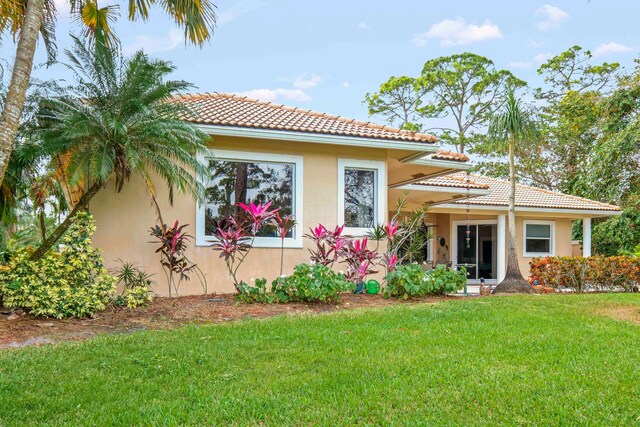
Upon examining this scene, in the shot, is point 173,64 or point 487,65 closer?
point 173,64

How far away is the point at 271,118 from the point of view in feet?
38.6

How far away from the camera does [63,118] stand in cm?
843

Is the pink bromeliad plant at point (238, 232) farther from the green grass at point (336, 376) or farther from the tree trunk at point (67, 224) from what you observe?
the green grass at point (336, 376)

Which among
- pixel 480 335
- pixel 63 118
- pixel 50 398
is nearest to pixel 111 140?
pixel 63 118

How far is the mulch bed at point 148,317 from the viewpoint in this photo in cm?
719

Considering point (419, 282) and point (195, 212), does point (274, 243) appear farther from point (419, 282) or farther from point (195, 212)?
point (419, 282)

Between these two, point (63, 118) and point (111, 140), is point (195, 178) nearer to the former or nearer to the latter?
point (111, 140)

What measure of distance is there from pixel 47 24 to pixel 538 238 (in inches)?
733

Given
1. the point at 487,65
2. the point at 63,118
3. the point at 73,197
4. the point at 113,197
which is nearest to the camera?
the point at 63,118

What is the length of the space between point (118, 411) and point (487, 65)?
33022 mm

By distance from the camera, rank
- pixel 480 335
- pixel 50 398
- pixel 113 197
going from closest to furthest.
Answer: pixel 50 398 → pixel 480 335 → pixel 113 197

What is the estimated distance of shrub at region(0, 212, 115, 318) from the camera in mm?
8148

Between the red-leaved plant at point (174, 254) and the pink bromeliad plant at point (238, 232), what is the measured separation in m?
0.59

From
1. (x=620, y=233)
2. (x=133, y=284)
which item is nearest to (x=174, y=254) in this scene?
(x=133, y=284)
